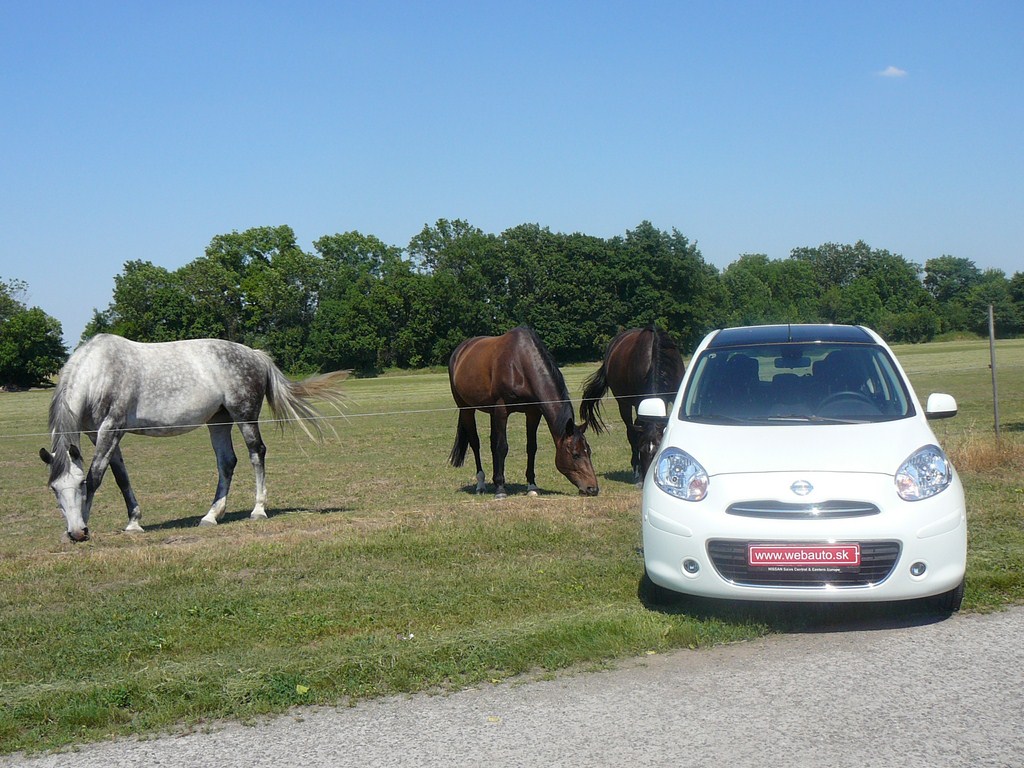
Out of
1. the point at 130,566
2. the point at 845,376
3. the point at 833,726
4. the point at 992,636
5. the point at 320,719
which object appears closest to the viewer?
the point at 833,726

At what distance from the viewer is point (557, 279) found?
8350cm

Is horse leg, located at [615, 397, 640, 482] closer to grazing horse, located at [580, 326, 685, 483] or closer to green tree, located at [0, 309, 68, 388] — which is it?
grazing horse, located at [580, 326, 685, 483]

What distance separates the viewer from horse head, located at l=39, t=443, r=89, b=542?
9.73 m

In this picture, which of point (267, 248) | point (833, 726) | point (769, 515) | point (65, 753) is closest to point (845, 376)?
point (769, 515)

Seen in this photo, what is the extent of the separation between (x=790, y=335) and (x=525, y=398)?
5.45 m

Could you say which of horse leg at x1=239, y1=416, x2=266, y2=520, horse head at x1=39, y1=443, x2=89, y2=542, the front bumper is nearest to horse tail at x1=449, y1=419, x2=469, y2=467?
horse leg at x1=239, y1=416, x2=266, y2=520

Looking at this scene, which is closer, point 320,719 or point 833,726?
point 833,726

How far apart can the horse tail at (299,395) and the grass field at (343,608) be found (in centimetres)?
121

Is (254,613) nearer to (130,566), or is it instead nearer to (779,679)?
(130,566)

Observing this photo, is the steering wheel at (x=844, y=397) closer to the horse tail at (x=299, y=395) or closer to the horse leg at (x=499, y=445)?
the horse leg at (x=499, y=445)

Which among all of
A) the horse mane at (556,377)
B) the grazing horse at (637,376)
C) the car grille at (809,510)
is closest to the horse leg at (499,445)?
the horse mane at (556,377)

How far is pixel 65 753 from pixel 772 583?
3.45 metres

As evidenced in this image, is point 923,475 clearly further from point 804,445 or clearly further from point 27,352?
point 27,352

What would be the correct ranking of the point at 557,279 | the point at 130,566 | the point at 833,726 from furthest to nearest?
the point at 557,279
the point at 130,566
the point at 833,726
